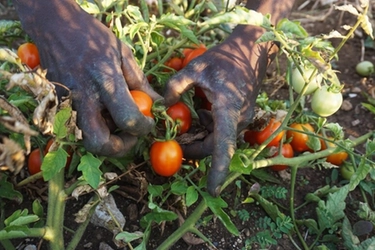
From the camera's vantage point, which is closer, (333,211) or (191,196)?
(191,196)

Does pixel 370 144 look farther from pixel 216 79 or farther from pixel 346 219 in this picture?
pixel 216 79

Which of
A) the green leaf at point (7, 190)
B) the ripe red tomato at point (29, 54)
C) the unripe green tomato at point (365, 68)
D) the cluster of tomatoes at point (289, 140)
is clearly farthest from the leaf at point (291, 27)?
the unripe green tomato at point (365, 68)

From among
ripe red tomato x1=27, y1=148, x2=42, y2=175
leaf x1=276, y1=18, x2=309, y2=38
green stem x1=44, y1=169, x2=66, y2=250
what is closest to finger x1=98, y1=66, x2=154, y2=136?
green stem x1=44, y1=169, x2=66, y2=250

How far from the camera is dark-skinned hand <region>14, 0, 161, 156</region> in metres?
1.29

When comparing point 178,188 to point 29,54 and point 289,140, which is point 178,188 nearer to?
point 289,140

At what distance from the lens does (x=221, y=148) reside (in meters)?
1.34

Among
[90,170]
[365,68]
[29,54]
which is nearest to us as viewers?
[90,170]

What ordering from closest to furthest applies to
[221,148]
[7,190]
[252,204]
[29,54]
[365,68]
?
[221,148] < [7,190] < [29,54] < [252,204] < [365,68]

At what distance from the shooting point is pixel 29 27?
4.95ft

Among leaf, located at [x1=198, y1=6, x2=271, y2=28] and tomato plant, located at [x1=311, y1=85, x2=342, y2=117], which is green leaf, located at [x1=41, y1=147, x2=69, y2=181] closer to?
leaf, located at [x1=198, y1=6, x2=271, y2=28]

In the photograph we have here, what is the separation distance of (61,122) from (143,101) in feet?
0.83

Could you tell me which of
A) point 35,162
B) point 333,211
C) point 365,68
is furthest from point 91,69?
point 365,68

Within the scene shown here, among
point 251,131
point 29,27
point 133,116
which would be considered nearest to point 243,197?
point 251,131

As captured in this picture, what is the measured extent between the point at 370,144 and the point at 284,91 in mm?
824
